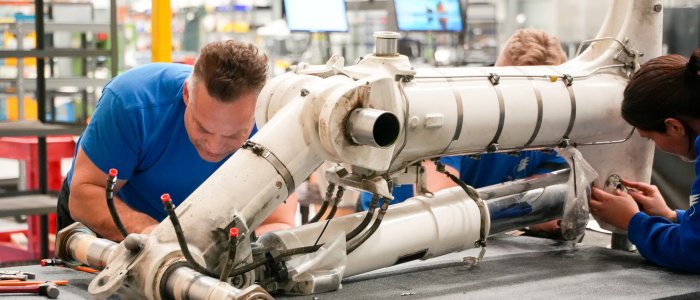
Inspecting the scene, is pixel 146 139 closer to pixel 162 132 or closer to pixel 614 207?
pixel 162 132

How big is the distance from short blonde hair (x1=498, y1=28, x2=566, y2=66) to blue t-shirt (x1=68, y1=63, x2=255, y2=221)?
82 centimetres

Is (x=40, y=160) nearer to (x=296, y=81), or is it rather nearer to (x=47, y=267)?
(x=47, y=267)

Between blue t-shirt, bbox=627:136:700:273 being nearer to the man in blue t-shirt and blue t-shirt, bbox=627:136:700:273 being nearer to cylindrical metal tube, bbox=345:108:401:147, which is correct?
cylindrical metal tube, bbox=345:108:401:147

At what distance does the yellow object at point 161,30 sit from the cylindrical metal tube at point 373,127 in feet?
8.08

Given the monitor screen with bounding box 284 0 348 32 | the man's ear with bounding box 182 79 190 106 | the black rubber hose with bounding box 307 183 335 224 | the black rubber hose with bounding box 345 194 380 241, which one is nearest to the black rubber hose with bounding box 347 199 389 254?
the black rubber hose with bounding box 345 194 380 241

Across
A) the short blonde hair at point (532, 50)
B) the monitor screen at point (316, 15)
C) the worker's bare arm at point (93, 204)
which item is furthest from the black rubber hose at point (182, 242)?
the monitor screen at point (316, 15)

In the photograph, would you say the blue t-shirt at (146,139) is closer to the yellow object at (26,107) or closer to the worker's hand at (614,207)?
the worker's hand at (614,207)

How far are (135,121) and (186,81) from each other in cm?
14

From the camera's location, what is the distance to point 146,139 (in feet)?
6.35

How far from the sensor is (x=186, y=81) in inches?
76.0

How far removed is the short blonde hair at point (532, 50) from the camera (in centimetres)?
224

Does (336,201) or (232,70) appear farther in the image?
(232,70)

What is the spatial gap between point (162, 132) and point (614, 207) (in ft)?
3.20

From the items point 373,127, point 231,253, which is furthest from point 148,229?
point 373,127
